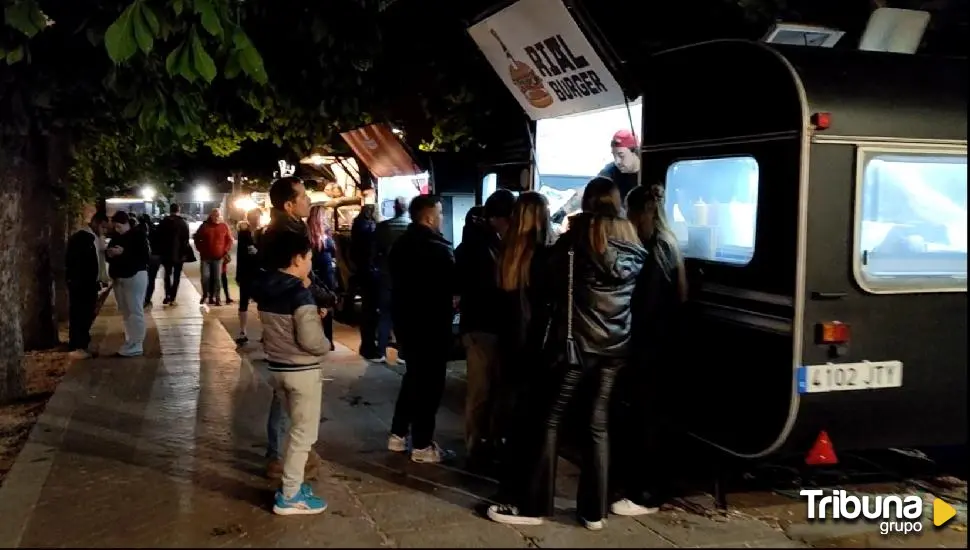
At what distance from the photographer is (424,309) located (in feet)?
19.1

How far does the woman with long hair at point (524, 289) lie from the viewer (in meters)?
4.96

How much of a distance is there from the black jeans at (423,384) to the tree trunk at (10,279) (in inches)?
178

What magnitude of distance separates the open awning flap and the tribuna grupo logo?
7814 millimetres

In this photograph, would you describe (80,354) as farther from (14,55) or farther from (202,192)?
(202,192)

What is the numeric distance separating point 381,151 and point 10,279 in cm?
578

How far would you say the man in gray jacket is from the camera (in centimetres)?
954

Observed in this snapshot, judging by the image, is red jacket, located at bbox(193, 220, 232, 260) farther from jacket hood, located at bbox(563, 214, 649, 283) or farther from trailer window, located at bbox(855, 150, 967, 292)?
trailer window, located at bbox(855, 150, 967, 292)

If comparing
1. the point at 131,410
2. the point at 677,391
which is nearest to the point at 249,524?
the point at 677,391

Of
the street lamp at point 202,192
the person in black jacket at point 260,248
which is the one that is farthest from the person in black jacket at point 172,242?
the street lamp at point 202,192

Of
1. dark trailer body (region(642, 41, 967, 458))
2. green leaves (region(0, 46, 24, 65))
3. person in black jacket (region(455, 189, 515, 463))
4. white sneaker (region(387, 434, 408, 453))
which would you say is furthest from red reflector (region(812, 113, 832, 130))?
green leaves (region(0, 46, 24, 65))

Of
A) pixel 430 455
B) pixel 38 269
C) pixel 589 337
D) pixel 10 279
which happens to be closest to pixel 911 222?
pixel 589 337

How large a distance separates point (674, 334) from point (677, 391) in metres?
0.41

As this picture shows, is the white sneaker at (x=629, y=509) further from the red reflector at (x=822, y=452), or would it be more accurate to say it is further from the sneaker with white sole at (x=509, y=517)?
the red reflector at (x=822, y=452)

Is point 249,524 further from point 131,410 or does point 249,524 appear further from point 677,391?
point 131,410
